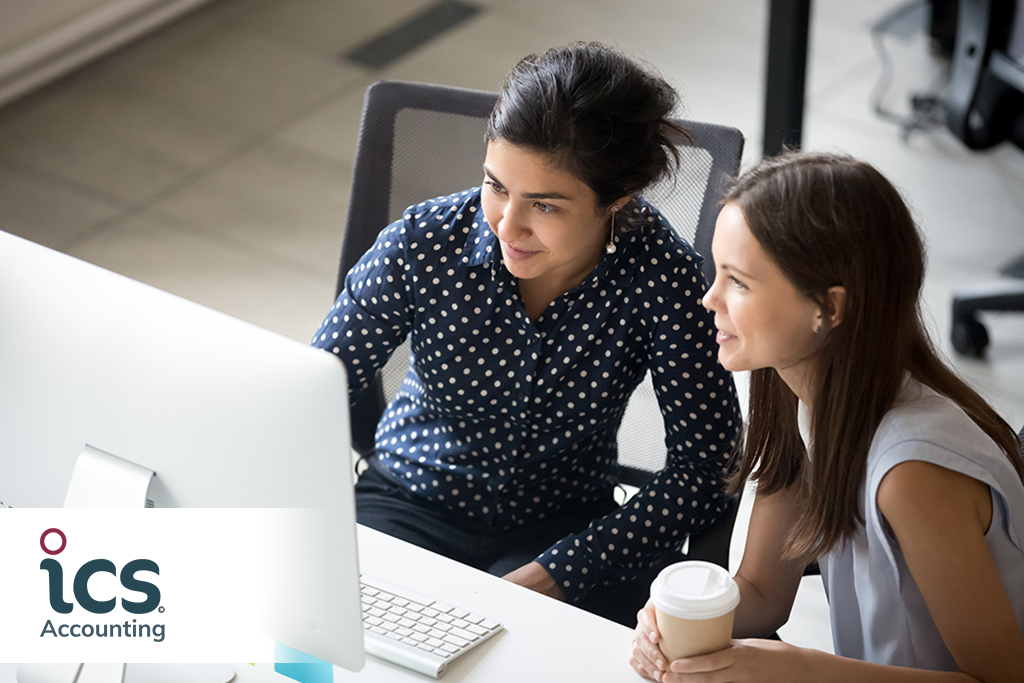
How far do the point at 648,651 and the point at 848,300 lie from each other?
0.39 m

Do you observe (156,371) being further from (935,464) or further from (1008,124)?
→ (1008,124)

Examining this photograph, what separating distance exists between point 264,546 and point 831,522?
1.93 ft

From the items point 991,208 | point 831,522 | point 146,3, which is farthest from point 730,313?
point 146,3

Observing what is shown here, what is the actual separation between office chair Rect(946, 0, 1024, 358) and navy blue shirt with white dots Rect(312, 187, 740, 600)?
1.22 meters

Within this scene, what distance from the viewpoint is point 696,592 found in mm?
986

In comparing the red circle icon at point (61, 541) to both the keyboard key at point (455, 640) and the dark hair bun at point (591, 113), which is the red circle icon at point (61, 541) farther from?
the dark hair bun at point (591, 113)

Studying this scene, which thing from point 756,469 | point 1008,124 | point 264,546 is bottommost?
point 264,546

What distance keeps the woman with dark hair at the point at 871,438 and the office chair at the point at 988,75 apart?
135 cm

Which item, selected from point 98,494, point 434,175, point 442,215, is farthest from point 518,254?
point 98,494

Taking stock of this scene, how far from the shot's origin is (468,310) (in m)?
1.46

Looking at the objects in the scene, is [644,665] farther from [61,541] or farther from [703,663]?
[61,541]

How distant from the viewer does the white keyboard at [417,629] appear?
3.67 feet

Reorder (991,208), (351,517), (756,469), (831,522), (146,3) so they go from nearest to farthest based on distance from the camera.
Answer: (351,517)
(831,522)
(756,469)
(991,208)
(146,3)

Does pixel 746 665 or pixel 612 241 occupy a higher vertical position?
pixel 612 241
